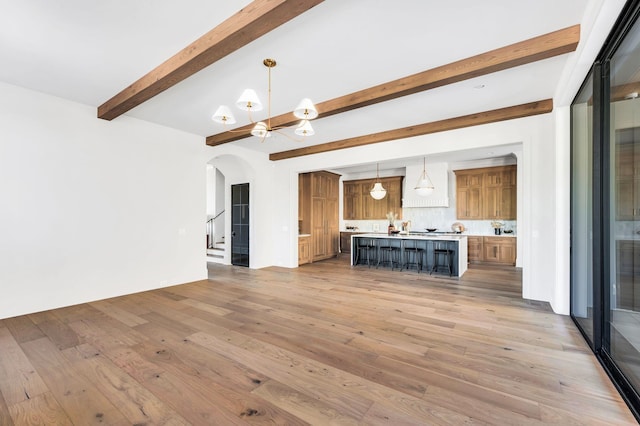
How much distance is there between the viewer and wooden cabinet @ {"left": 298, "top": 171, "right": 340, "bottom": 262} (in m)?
8.61

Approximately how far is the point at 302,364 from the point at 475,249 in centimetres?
724

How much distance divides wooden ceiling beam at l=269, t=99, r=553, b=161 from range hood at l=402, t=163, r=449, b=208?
3.29m

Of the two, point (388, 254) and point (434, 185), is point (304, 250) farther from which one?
point (434, 185)

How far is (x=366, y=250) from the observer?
787cm

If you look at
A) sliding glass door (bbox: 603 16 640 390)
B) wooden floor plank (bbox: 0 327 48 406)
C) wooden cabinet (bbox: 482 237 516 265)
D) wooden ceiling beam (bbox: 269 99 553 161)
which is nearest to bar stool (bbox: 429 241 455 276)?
wooden cabinet (bbox: 482 237 516 265)

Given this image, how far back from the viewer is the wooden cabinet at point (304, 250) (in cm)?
809

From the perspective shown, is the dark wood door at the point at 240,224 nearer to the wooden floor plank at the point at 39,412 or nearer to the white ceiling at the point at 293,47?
the white ceiling at the point at 293,47

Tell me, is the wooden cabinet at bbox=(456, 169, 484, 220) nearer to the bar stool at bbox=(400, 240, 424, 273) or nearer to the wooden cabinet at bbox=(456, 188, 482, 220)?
the wooden cabinet at bbox=(456, 188, 482, 220)

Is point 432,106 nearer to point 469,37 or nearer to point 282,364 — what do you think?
point 469,37

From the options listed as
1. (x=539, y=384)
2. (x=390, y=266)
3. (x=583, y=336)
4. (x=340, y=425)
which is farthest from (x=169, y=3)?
(x=390, y=266)

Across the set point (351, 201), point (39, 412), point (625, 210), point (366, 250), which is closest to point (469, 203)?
point (366, 250)

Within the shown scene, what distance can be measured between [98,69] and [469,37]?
419 cm

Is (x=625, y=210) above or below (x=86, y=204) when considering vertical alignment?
below

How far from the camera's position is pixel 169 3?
2342 mm
